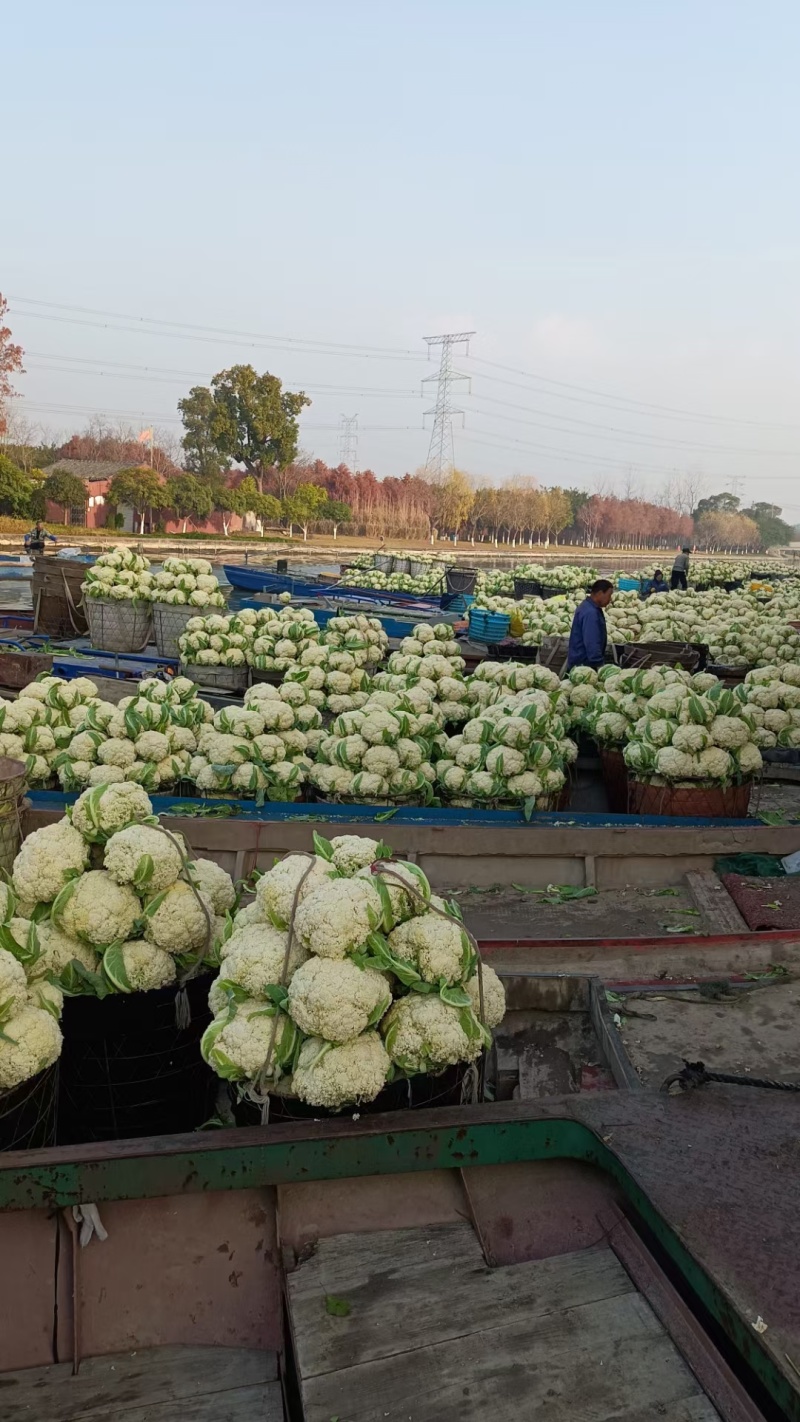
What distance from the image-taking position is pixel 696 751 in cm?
645

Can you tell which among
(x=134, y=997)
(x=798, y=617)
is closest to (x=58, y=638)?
(x=134, y=997)

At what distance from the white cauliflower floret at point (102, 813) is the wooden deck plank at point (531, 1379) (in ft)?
6.64

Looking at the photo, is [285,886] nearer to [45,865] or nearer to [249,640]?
[45,865]

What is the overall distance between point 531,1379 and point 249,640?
8.73 metres

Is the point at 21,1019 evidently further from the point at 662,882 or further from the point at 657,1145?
the point at 662,882

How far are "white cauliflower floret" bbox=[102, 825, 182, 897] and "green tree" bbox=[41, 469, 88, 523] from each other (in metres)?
45.1

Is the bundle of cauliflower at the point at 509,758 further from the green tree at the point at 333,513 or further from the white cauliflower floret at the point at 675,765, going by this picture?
the green tree at the point at 333,513

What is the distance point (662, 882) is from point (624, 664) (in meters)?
5.18

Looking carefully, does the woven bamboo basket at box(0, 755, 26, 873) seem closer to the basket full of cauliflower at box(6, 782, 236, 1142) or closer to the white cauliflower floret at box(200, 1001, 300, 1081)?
the basket full of cauliflower at box(6, 782, 236, 1142)

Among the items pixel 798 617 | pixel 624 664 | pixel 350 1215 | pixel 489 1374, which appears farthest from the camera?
pixel 798 617

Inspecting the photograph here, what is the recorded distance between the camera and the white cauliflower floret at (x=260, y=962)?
9.70 feet

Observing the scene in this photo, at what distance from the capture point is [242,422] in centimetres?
6606

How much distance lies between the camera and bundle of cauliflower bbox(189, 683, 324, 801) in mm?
6418

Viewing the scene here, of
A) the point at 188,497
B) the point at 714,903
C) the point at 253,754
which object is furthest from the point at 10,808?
the point at 188,497
